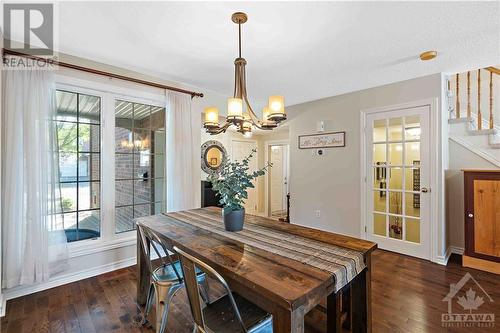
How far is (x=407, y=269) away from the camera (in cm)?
281

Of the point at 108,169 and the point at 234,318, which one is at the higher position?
the point at 108,169

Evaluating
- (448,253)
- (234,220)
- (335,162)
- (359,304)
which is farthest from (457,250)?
(234,220)

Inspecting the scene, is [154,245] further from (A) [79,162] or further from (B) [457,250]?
(B) [457,250]

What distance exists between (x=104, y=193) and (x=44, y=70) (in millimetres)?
1360

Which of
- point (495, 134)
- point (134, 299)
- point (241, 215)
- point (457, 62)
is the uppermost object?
point (457, 62)

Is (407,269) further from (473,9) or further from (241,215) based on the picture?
(473,9)

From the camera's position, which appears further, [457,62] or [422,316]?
[457,62]

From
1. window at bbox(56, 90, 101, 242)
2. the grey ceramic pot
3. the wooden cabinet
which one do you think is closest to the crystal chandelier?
the grey ceramic pot

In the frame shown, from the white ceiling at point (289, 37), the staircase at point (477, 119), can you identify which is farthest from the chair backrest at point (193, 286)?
the staircase at point (477, 119)

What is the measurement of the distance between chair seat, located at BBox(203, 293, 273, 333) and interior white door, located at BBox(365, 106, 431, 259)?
9.10 ft

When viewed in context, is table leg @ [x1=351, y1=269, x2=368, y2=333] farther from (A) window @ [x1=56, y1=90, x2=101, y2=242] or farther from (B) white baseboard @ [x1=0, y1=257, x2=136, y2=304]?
(A) window @ [x1=56, y1=90, x2=101, y2=242]

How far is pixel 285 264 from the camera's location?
121 cm

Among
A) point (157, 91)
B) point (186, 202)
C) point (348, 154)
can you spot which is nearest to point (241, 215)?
point (186, 202)

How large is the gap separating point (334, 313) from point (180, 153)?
2.53 meters
